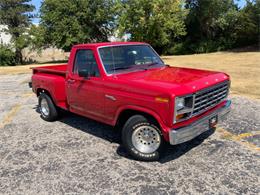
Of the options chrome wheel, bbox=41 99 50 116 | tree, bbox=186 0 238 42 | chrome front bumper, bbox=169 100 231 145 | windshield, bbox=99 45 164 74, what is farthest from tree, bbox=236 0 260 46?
chrome front bumper, bbox=169 100 231 145

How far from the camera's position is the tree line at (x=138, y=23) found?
25078 mm

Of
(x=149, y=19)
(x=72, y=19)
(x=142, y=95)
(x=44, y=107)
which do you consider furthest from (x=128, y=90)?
(x=72, y=19)

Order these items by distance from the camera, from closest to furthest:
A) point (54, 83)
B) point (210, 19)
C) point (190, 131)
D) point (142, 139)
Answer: point (190, 131) < point (142, 139) < point (54, 83) < point (210, 19)

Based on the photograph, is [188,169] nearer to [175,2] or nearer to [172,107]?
[172,107]

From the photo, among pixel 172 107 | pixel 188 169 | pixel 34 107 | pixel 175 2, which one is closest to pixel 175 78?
pixel 172 107

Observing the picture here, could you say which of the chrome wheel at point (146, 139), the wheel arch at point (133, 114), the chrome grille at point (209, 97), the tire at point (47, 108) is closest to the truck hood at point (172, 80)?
the chrome grille at point (209, 97)

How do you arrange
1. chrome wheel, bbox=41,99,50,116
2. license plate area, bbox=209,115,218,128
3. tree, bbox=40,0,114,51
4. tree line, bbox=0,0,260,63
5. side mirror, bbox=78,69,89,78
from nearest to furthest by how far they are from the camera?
license plate area, bbox=209,115,218,128 → side mirror, bbox=78,69,89,78 → chrome wheel, bbox=41,99,50,116 → tree line, bbox=0,0,260,63 → tree, bbox=40,0,114,51

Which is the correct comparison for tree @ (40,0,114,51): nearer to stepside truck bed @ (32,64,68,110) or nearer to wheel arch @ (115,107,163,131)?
stepside truck bed @ (32,64,68,110)

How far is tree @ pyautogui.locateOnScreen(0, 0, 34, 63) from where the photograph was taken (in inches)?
1224

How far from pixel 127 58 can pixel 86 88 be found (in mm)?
993

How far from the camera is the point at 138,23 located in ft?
82.9

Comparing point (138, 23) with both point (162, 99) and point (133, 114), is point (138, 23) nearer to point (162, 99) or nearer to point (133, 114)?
point (133, 114)

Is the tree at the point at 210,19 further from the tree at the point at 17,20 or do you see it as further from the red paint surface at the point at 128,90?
the red paint surface at the point at 128,90

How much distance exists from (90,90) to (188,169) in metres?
2.27
